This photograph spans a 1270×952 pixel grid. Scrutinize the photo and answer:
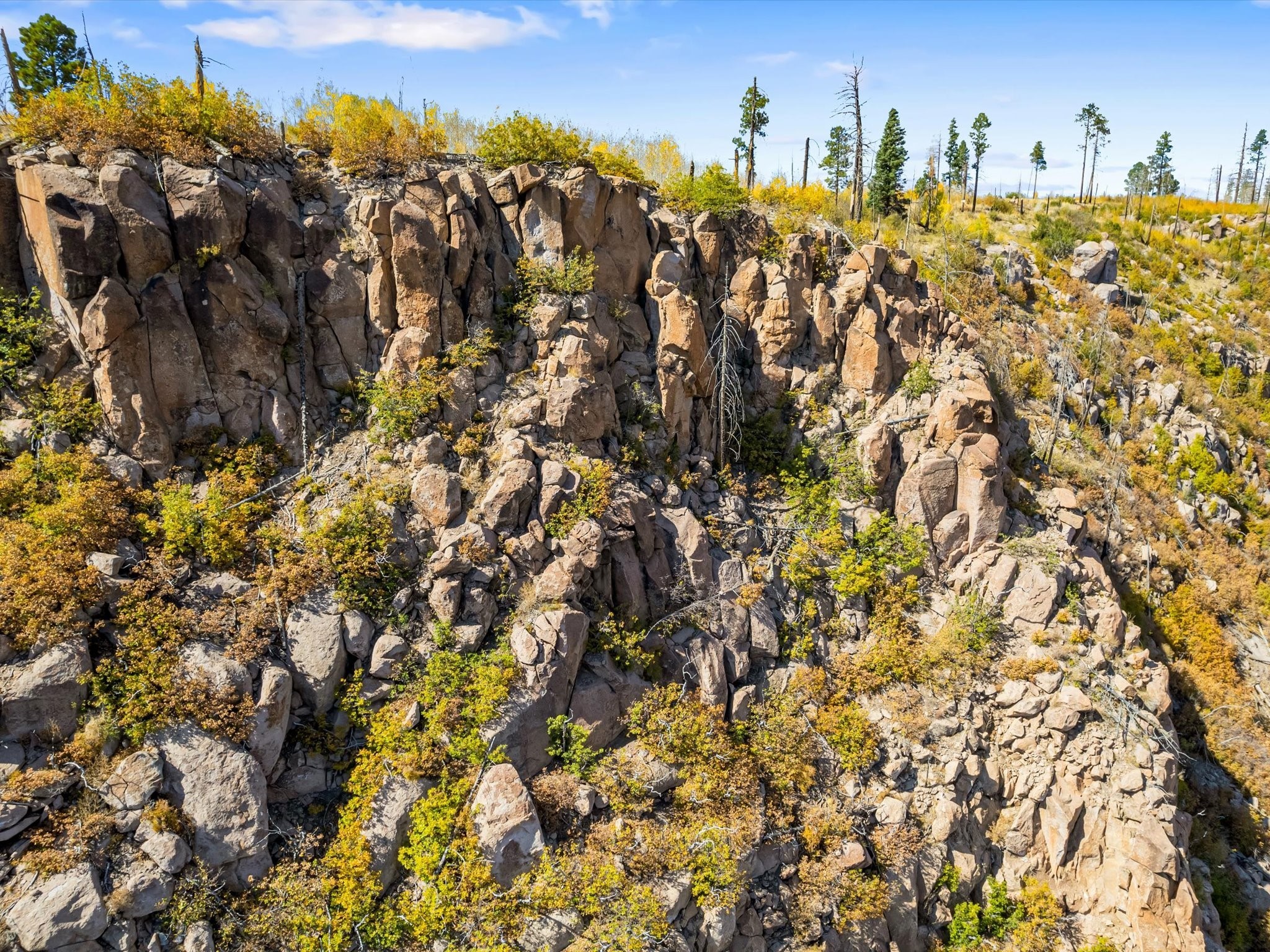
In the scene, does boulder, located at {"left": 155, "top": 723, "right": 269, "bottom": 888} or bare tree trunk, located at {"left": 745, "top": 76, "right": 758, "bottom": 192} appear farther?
bare tree trunk, located at {"left": 745, "top": 76, "right": 758, "bottom": 192}

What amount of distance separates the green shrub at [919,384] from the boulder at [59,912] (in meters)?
24.3

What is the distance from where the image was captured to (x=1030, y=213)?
44.2 m

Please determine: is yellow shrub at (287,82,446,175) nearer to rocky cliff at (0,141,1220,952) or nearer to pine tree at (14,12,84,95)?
rocky cliff at (0,141,1220,952)

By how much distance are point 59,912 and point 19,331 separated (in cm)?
1298

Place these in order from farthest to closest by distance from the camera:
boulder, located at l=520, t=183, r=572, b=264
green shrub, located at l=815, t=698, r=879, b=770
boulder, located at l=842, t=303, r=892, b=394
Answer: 1. boulder, located at l=842, t=303, r=892, b=394
2. boulder, located at l=520, t=183, r=572, b=264
3. green shrub, located at l=815, t=698, r=879, b=770

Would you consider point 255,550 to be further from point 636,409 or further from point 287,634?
point 636,409

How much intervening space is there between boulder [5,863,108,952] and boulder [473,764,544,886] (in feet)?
21.3

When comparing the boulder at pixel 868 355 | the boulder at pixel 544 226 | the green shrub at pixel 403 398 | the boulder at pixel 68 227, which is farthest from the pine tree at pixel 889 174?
the boulder at pixel 68 227

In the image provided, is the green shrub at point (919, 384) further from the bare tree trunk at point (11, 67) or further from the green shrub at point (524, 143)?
the bare tree trunk at point (11, 67)

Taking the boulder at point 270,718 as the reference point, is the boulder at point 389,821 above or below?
below

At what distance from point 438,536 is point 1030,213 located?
48380 millimetres

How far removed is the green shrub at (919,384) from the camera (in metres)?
21.7

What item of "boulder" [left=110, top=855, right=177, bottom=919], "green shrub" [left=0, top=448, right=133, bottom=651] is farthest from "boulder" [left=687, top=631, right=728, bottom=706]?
"green shrub" [left=0, top=448, right=133, bottom=651]

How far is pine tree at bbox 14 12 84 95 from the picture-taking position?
Answer: 67.5 ft
